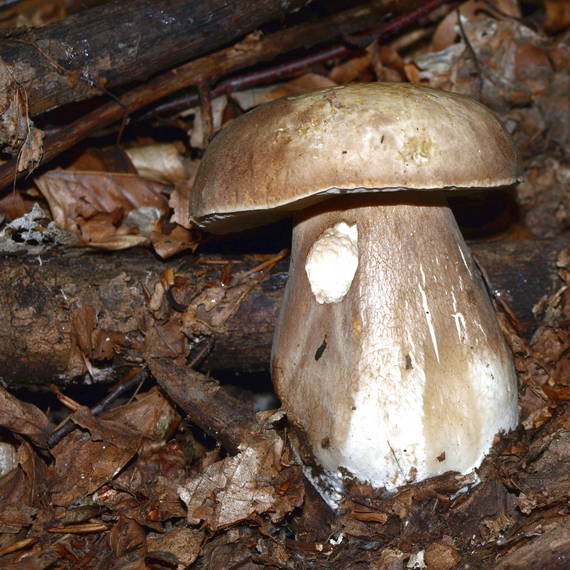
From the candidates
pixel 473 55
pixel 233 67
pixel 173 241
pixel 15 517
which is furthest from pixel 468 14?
pixel 15 517

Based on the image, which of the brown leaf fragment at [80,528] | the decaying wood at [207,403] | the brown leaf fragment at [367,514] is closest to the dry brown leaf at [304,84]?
the decaying wood at [207,403]

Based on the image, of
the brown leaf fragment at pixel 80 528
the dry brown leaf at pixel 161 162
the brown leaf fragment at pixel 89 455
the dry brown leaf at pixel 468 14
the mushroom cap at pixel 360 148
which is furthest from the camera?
the dry brown leaf at pixel 468 14

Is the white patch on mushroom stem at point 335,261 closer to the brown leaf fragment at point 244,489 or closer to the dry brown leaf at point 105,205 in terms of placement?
the brown leaf fragment at point 244,489

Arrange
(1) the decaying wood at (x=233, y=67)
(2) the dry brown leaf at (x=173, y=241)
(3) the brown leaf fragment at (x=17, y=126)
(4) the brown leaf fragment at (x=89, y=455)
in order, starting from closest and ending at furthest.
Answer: (4) the brown leaf fragment at (x=89, y=455) → (3) the brown leaf fragment at (x=17, y=126) → (2) the dry brown leaf at (x=173, y=241) → (1) the decaying wood at (x=233, y=67)

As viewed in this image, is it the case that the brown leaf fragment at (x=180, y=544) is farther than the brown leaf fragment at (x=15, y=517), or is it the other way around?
the brown leaf fragment at (x=15, y=517)

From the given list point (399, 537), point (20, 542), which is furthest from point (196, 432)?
point (399, 537)

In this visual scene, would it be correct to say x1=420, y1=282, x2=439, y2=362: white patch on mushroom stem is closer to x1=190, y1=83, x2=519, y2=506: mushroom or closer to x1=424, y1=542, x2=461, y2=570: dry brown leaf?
x1=190, y1=83, x2=519, y2=506: mushroom

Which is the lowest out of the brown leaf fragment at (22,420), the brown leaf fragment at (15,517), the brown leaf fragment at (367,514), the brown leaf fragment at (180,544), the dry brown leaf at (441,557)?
the dry brown leaf at (441,557)
